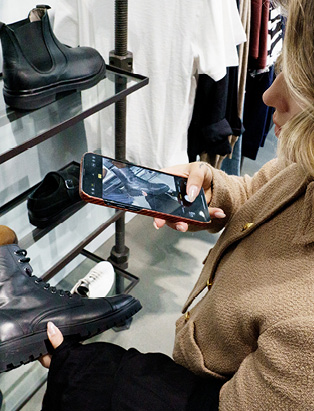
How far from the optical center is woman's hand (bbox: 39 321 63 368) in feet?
2.10

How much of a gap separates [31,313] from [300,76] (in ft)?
1.78

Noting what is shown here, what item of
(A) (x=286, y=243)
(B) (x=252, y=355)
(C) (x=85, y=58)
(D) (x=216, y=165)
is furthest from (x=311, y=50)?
(D) (x=216, y=165)

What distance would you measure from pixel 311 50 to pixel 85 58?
491 mm

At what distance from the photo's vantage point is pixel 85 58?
2.48 feet

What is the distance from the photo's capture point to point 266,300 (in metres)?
0.46

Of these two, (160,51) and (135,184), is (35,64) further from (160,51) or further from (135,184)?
(160,51)

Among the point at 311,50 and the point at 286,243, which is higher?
the point at 311,50

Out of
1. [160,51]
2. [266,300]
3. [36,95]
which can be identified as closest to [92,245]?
[160,51]

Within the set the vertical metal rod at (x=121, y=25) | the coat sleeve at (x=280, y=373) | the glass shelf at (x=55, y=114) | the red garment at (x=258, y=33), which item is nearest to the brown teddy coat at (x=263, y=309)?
the coat sleeve at (x=280, y=373)

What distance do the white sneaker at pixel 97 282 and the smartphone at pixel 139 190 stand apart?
1.66 feet

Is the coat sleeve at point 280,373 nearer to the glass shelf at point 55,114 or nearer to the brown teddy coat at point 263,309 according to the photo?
the brown teddy coat at point 263,309

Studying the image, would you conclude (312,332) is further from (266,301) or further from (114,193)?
(114,193)

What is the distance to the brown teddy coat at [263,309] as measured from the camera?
1.32 ft

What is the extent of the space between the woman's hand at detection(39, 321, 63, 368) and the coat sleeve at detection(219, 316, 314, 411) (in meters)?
0.30
